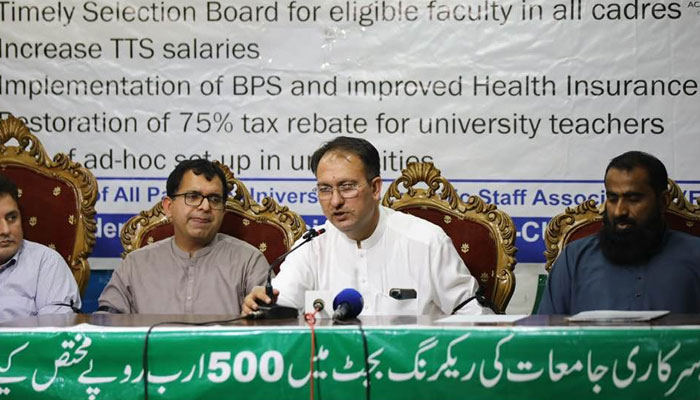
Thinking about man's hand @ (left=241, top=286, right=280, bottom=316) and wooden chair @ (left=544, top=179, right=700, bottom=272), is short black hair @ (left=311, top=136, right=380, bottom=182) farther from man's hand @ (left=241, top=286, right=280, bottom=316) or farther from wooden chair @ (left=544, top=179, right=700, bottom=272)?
man's hand @ (left=241, top=286, right=280, bottom=316)

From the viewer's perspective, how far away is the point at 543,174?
164 inches

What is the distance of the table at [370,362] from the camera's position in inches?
83.7

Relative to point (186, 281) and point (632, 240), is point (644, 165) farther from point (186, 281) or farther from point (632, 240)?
point (186, 281)

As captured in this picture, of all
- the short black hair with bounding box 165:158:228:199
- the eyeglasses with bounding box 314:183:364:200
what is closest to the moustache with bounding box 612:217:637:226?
the eyeglasses with bounding box 314:183:364:200

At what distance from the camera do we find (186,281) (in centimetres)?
364

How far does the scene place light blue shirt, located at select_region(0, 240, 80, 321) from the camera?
349 centimetres

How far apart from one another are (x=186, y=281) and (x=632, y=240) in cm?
172

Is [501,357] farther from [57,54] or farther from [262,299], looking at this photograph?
[57,54]

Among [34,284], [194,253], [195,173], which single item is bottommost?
[34,284]

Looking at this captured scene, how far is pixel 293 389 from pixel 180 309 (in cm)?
150

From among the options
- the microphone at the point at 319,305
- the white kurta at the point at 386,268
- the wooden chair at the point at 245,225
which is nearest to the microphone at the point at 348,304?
the microphone at the point at 319,305

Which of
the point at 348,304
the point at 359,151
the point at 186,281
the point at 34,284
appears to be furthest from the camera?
→ the point at 186,281

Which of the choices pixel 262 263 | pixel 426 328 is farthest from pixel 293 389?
pixel 262 263

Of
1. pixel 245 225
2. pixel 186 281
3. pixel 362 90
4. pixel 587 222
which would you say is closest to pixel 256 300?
pixel 186 281
